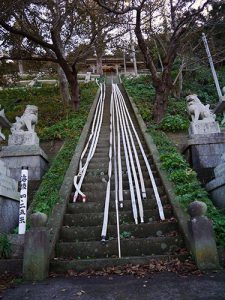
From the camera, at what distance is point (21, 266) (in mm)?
4605

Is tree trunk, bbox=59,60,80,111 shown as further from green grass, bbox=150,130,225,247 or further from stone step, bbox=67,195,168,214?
stone step, bbox=67,195,168,214

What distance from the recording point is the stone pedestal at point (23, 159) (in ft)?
27.9

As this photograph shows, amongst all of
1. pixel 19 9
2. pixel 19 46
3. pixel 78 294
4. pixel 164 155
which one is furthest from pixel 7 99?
pixel 78 294

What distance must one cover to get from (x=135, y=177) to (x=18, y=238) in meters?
2.87

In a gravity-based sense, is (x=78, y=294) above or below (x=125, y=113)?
below

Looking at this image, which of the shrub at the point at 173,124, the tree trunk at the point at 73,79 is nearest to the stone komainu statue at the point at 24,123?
the shrub at the point at 173,124

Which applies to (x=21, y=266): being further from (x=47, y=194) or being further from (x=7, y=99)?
(x=7, y=99)

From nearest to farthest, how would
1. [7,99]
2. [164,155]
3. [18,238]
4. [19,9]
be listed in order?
[18,238], [164,155], [19,9], [7,99]

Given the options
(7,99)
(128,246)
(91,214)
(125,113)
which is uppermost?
(7,99)

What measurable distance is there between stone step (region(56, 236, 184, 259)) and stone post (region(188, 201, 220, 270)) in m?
0.62

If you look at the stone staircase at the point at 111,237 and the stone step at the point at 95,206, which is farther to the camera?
the stone step at the point at 95,206

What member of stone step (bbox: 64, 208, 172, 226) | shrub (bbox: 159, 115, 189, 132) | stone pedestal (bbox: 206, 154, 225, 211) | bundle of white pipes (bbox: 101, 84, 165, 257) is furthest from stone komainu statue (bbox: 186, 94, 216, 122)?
stone step (bbox: 64, 208, 172, 226)

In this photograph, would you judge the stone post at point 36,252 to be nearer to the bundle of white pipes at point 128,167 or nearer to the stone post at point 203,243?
the bundle of white pipes at point 128,167

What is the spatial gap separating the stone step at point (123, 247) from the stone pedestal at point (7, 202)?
1302 mm
